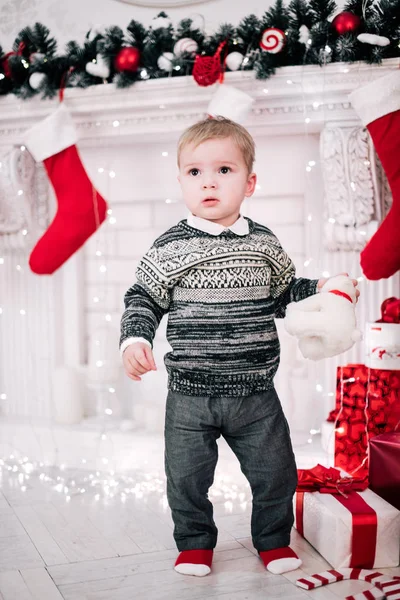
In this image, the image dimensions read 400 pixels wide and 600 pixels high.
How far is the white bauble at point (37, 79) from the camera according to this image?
7.56 ft

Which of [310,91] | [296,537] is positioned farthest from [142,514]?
[310,91]

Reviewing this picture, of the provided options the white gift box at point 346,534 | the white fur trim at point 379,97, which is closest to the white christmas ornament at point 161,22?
the white fur trim at point 379,97

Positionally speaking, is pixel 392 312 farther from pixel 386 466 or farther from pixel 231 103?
pixel 231 103

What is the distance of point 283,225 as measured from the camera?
236 cm

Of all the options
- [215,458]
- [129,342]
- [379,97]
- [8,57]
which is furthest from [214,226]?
[8,57]

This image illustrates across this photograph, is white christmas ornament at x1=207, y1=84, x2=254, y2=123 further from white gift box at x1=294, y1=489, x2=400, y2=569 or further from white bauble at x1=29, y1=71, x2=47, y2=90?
white gift box at x1=294, y1=489, x2=400, y2=569

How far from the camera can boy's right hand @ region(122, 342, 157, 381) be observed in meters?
1.34

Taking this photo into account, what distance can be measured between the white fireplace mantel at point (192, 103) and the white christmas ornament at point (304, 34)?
0.25 feet

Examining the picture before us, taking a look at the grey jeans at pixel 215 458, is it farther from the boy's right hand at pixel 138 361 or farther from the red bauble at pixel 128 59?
the red bauble at pixel 128 59

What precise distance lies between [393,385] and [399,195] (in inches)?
21.0

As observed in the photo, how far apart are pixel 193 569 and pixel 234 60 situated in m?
1.44

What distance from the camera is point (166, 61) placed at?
7.13 ft

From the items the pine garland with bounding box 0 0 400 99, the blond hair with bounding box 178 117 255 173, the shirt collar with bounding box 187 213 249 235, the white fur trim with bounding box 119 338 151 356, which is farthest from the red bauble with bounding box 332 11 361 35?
the white fur trim with bounding box 119 338 151 356

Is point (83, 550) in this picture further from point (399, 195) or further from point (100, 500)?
point (399, 195)
